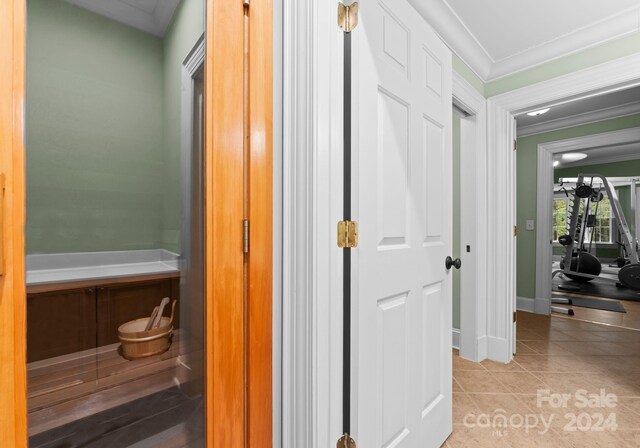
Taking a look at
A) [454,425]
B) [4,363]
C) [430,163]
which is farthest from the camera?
[454,425]

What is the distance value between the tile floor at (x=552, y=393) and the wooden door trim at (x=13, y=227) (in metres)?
1.83

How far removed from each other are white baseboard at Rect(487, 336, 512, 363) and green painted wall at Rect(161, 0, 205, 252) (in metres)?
2.80

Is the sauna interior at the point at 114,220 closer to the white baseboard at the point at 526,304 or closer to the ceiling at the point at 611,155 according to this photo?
the white baseboard at the point at 526,304

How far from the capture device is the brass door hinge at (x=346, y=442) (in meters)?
1.08

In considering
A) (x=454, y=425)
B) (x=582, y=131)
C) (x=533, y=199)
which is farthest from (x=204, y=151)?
(x=582, y=131)

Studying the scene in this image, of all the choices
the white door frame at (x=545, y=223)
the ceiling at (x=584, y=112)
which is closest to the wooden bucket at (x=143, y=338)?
the ceiling at (x=584, y=112)

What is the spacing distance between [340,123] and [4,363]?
3.50 feet

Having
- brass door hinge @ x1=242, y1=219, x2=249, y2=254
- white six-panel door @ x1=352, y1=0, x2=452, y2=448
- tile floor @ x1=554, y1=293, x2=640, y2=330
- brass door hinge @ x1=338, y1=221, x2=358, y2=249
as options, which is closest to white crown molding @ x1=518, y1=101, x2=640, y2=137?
tile floor @ x1=554, y1=293, x2=640, y2=330

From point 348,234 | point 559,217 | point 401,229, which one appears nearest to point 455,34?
point 401,229

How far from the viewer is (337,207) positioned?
3.48 feet

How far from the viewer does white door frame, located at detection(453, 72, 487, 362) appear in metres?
2.64

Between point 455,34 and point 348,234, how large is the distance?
195cm

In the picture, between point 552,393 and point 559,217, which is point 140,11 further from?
point 559,217

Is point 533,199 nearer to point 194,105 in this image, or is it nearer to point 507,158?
point 507,158
